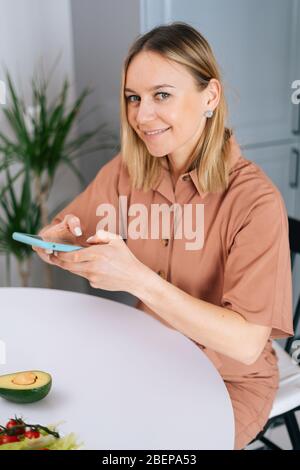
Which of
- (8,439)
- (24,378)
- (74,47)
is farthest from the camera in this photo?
(74,47)

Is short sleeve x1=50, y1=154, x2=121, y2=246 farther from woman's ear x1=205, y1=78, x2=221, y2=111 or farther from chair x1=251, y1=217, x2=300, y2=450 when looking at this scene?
chair x1=251, y1=217, x2=300, y2=450

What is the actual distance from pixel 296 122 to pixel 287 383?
117 centimetres

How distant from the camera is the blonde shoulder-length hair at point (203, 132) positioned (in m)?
1.46

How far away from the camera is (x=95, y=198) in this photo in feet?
5.91

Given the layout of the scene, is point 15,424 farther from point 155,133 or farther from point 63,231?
point 155,133

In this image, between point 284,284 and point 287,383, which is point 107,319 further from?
point 287,383

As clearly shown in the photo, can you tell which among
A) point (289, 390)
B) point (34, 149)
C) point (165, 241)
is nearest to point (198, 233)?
point (165, 241)

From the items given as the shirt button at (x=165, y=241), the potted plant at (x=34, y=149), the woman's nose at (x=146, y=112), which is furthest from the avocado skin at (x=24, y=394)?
the potted plant at (x=34, y=149)

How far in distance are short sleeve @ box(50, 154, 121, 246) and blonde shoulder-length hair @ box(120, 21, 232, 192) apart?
0.10 m

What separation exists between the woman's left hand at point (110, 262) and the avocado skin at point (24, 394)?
269 mm

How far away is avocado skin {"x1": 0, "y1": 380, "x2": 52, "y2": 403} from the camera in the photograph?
1.12 m

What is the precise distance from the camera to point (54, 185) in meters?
2.78

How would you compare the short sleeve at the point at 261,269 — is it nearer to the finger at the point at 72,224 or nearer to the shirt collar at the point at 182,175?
the shirt collar at the point at 182,175

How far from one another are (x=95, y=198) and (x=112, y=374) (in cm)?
69
